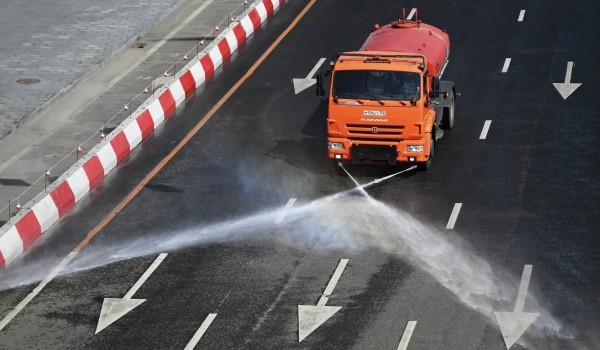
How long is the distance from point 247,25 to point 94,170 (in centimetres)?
1198

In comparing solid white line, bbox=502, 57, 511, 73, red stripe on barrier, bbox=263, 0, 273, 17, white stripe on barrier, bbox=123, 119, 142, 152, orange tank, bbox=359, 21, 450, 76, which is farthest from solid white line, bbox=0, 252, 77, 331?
red stripe on barrier, bbox=263, 0, 273, 17

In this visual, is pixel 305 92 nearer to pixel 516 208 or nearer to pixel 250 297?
pixel 516 208

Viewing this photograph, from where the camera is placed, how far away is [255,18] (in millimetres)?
43812

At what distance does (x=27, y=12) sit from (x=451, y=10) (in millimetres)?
13850

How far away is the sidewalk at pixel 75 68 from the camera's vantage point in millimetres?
33656

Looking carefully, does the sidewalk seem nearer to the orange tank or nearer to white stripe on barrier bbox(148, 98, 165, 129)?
white stripe on barrier bbox(148, 98, 165, 129)

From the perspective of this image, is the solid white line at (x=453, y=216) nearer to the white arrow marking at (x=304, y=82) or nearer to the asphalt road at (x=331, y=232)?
the asphalt road at (x=331, y=232)

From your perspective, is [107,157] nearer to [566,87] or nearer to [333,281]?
[333,281]

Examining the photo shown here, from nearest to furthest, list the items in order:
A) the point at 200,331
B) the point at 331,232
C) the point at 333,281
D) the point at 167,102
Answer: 1. the point at 200,331
2. the point at 333,281
3. the point at 331,232
4. the point at 167,102

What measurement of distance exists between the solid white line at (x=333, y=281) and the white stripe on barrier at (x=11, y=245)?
6624 mm

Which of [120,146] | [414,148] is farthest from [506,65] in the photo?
[120,146]

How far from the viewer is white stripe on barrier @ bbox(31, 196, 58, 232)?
29750 millimetres

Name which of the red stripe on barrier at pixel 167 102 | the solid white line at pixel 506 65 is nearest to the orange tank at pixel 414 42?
the solid white line at pixel 506 65

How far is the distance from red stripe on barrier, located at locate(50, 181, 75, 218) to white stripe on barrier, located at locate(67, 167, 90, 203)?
0.17 m
